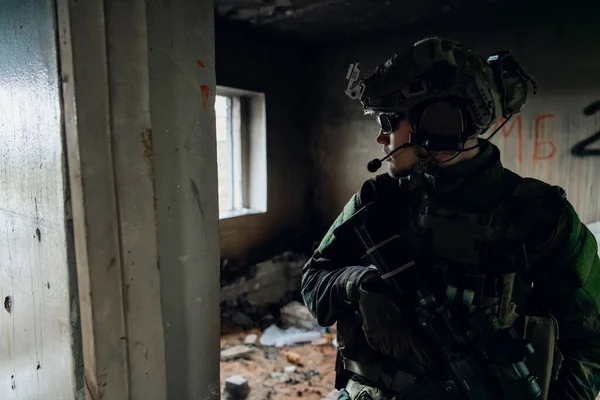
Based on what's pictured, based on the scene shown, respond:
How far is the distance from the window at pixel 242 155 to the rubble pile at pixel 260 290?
0.57 meters

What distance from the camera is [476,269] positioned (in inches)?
36.6

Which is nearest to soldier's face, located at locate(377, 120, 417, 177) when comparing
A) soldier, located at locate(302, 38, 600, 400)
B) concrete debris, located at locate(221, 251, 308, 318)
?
soldier, located at locate(302, 38, 600, 400)

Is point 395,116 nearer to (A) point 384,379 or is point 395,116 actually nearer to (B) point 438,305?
(B) point 438,305

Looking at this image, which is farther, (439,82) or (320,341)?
(320,341)

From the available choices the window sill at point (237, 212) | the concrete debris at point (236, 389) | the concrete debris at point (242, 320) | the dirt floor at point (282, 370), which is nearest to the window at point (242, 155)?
the window sill at point (237, 212)

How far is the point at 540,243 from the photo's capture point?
896mm

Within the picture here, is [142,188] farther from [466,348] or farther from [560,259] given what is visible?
[560,259]

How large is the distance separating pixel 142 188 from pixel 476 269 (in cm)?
77

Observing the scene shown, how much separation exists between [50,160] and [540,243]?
0.98m

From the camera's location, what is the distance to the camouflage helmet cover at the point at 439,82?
943 mm

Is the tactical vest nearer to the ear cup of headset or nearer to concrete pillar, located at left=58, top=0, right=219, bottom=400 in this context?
the ear cup of headset

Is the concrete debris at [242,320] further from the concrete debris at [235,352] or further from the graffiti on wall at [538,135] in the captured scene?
the graffiti on wall at [538,135]

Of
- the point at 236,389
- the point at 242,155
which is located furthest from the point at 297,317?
the point at 242,155

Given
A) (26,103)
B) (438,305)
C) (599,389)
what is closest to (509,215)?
(438,305)
